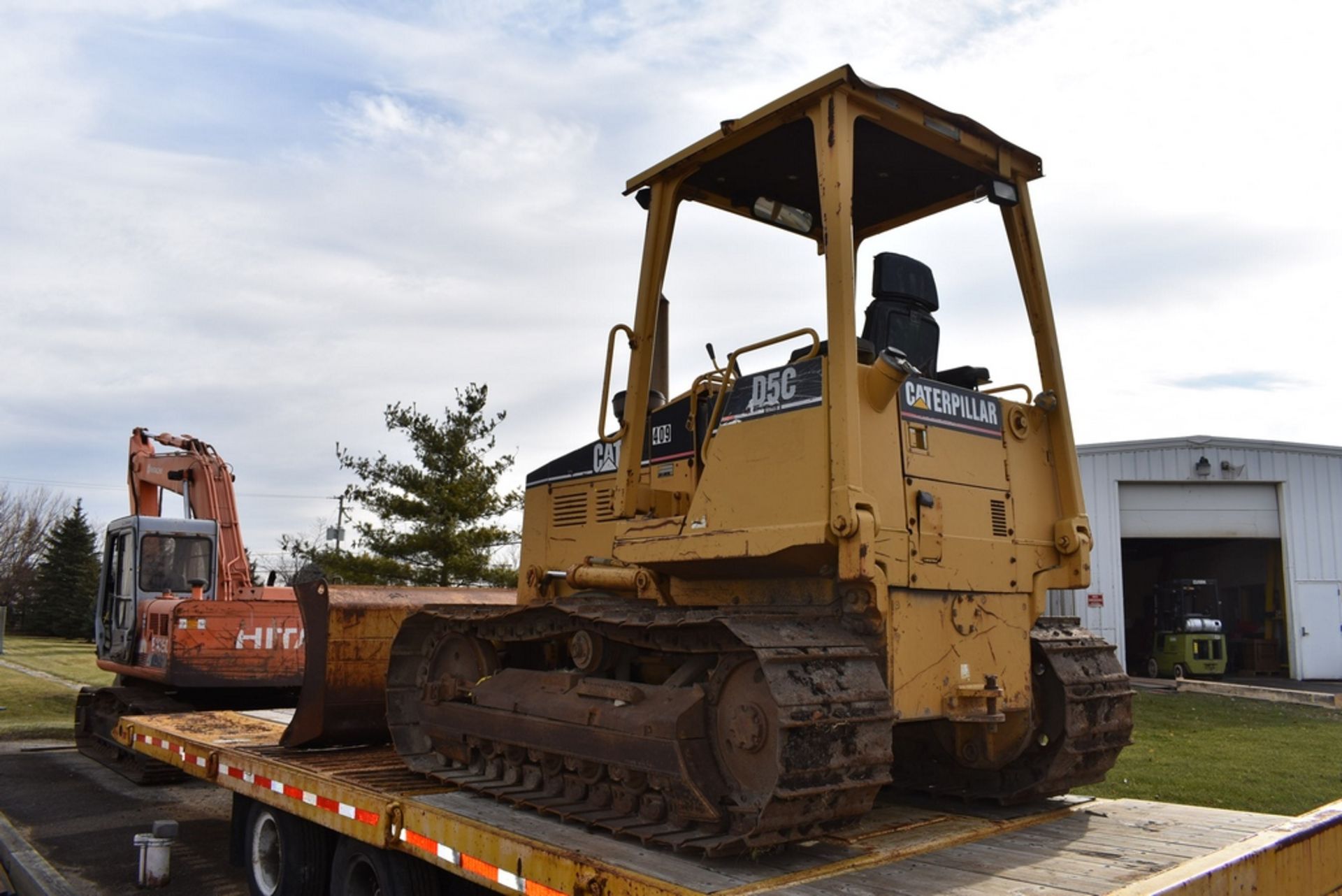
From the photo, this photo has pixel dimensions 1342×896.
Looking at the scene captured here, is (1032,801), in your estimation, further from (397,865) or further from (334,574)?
(334,574)

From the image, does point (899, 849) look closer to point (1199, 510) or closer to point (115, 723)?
point (115, 723)

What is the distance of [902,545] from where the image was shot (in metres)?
5.07

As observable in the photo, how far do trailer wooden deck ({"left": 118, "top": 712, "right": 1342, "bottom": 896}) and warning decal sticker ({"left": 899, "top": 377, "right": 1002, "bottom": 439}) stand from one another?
1.98m

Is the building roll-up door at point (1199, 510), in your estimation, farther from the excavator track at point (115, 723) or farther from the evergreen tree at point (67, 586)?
the evergreen tree at point (67, 586)

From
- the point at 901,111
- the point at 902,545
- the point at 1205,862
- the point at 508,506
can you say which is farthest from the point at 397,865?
the point at 508,506

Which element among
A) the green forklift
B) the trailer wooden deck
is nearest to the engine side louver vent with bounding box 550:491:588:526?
the trailer wooden deck

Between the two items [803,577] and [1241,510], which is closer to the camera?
[803,577]

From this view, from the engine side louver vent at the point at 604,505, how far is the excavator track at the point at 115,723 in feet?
26.4

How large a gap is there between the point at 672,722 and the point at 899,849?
1.17 meters

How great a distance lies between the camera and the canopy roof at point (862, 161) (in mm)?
5480

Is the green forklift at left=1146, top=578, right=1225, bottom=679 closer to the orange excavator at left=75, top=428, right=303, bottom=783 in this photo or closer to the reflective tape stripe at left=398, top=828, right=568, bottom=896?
the orange excavator at left=75, top=428, right=303, bottom=783

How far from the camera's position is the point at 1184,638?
87.1 feet

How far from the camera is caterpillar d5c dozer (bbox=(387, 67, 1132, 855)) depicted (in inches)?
181

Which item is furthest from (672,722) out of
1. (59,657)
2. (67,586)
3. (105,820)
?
(67,586)
